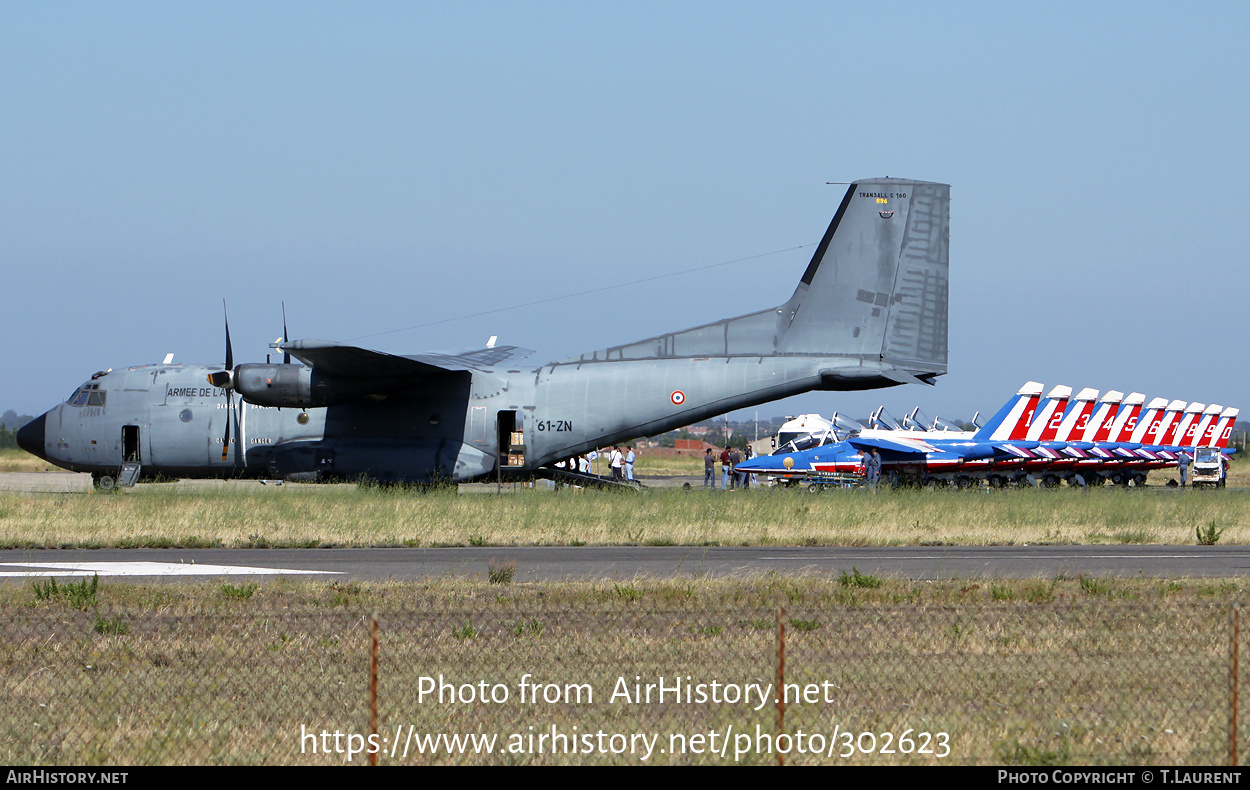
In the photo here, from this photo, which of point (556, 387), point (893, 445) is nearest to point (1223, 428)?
point (893, 445)

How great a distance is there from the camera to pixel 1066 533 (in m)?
24.9

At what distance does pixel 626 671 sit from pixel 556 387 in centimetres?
1801

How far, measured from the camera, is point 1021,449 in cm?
4456

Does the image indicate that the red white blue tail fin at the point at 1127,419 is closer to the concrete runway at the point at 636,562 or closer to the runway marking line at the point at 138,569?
the concrete runway at the point at 636,562

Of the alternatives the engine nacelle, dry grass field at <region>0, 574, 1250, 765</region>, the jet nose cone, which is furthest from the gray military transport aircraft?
dry grass field at <region>0, 574, 1250, 765</region>

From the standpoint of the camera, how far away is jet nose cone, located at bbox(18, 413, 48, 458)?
3078cm

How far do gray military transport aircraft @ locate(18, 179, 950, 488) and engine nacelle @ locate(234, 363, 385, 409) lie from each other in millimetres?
34

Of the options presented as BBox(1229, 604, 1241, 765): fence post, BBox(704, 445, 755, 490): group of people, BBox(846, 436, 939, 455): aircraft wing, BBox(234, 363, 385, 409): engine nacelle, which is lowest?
BBox(704, 445, 755, 490): group of people

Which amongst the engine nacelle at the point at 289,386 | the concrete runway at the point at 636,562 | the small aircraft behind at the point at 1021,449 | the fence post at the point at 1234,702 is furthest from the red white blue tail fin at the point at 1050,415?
the fence post at the point at 1234,702

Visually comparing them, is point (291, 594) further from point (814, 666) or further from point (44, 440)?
point (44, 440)

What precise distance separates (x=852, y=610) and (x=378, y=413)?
56.8 feet

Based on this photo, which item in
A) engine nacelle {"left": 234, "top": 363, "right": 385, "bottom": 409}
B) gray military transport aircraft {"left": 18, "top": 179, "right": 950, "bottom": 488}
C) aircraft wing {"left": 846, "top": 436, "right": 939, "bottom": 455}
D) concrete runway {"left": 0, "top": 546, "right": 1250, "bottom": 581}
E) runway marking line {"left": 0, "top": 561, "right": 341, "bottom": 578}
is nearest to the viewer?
runway marking line {"left": 0, "top": 561, "right": 341, "bottom": 578}

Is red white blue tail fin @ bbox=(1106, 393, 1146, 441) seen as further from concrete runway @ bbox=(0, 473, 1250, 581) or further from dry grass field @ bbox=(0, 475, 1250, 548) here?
concrete runway @ bbox=(0, 473, 1250, 581)
